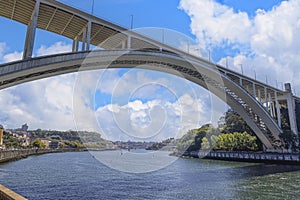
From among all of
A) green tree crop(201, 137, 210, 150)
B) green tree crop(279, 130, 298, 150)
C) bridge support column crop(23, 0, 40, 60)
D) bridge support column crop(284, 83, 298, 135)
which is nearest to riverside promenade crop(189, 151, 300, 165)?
green tree crop(201, 137, 210, 150)

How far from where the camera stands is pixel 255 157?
2519 centimetres

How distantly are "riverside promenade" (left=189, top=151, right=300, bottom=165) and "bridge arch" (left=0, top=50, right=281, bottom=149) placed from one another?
1948 millimetres

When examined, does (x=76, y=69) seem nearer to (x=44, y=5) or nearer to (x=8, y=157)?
(x=44, y=5)

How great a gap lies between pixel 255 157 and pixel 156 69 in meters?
16.7

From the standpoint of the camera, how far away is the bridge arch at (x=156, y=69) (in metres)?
8.98

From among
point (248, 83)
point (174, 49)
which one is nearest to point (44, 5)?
point (174, 49)

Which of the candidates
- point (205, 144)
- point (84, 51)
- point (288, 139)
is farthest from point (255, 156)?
point (84, 51)

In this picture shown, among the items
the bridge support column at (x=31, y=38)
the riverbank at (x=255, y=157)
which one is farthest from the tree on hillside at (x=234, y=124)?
the bridge support column at (x=31, y=38)

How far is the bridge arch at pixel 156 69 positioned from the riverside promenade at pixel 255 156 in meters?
1.95

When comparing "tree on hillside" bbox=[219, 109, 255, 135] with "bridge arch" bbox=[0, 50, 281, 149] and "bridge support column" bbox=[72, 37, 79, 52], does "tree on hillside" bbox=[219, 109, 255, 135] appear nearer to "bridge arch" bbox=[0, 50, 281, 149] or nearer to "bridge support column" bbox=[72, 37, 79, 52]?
"bridge arch" bbox=[0, 50, 281, 149]

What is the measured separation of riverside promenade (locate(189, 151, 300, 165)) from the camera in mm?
21911

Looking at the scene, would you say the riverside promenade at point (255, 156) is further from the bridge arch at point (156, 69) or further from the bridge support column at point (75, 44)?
the bridge support column at point (75, 44)

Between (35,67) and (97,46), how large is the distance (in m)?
4.78

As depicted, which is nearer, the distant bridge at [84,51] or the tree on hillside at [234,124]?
the distant bridge at [84,51]
